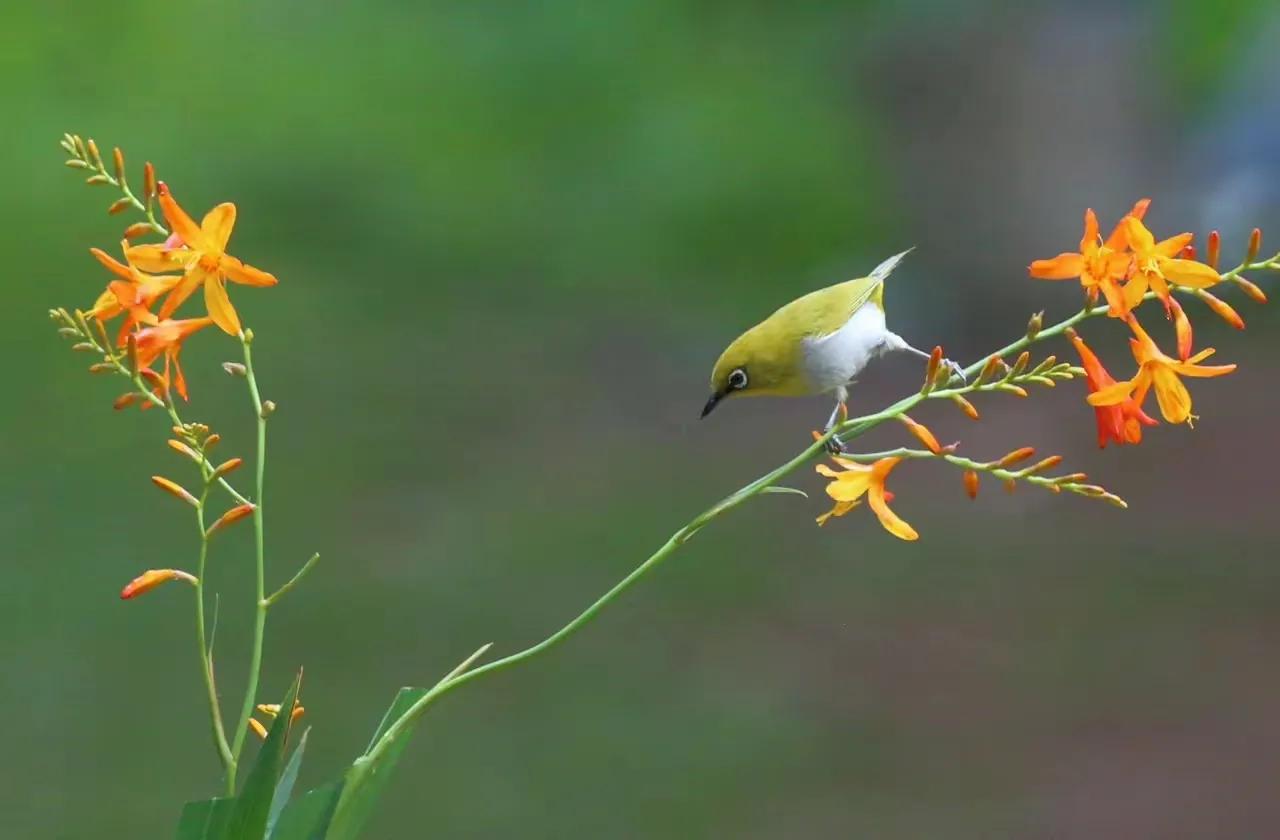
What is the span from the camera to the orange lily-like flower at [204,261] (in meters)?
0.47

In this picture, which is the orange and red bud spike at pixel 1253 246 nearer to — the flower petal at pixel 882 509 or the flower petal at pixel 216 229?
the flower petal at pixel 882 509

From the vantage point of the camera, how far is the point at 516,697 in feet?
5.02

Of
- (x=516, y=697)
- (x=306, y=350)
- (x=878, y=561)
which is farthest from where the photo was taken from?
(x=306, y=350)

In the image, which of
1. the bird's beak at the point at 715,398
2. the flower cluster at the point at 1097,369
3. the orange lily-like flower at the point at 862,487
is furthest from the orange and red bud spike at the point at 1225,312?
the bird's beak at the point at 715,398

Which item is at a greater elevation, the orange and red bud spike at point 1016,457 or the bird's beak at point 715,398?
the bird's beak at point 715,398

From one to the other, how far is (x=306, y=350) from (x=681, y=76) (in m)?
0.55

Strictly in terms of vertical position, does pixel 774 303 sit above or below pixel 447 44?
below

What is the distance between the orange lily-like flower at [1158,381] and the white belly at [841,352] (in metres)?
0.15

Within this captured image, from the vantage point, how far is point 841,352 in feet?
2.05

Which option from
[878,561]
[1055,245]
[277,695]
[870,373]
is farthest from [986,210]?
[277,695]

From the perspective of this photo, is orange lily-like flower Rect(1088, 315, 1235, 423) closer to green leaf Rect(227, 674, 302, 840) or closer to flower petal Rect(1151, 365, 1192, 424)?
flower petal Rect(1151, 365, 1192, 424)

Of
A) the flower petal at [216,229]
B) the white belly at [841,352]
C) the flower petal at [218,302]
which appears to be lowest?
the white belly at [841,352]

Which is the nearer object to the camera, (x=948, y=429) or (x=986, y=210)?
(x=948, y=429)

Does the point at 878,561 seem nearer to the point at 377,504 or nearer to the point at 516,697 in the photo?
the point at 516,697
